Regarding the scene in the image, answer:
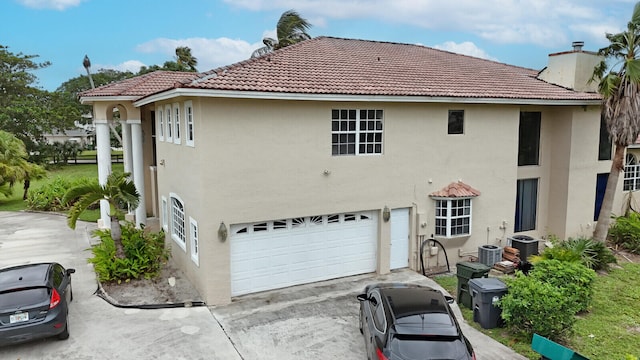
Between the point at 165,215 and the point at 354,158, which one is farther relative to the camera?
the point at 165,215

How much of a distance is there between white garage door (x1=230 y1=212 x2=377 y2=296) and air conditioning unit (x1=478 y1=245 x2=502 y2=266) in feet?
12.0

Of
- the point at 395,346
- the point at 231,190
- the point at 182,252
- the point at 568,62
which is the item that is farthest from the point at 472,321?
the point at 568,62

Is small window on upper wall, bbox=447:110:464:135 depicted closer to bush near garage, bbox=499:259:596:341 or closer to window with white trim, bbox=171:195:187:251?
bush near garage, bbox=499:259:596:341

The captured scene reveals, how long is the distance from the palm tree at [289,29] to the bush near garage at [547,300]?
915 inches

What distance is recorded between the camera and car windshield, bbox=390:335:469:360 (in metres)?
7.27

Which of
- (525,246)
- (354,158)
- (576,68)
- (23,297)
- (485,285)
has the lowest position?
(525,246)

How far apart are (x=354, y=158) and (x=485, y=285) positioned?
4.96 m

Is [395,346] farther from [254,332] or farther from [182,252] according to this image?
[182,252]

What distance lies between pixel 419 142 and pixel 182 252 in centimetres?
805

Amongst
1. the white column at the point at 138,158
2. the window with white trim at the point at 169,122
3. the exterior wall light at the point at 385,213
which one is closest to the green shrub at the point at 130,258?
the window with white trim at the point at 169,122

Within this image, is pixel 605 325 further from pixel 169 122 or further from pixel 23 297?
pixel 169 122

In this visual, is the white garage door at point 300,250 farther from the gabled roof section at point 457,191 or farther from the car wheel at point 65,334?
the car wheel at point 65,334

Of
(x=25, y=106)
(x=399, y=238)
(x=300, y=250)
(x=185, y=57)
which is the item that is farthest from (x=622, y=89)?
(x=25, y=106)

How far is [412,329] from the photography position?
24.9ft
